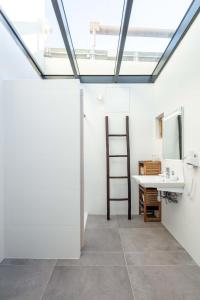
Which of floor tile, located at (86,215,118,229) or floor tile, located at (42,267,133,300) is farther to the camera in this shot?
floor tile, located at (86,215,118,229)

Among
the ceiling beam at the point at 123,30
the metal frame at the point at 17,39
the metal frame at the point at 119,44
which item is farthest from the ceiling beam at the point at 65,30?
the ceiling beam at the point at 123,30

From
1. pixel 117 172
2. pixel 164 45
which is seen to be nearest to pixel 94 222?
pixel 117 172

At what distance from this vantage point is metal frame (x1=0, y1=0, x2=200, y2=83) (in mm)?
2369

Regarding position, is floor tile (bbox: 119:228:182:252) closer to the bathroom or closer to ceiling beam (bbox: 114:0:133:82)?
the bathroom

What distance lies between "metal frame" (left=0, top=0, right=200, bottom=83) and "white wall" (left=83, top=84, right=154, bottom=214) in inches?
5.9

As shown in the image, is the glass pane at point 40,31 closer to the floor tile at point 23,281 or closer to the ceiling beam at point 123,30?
the ceiling beam at point 123,30

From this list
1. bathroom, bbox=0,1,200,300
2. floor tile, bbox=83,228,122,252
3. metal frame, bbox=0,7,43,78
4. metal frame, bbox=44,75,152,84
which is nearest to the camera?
bathroom, bbox=0,1,200,300

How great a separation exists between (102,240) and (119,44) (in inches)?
112

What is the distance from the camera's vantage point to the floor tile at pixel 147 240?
8.89 ft

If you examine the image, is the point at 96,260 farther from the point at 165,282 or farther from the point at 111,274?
the point at 165,282

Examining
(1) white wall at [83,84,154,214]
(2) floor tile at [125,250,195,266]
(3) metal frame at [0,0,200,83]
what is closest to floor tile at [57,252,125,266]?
(2) floor tile at [125,250,195,266]

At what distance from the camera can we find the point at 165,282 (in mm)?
1985

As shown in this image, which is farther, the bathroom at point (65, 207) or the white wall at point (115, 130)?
the white wall at point (115, 130)

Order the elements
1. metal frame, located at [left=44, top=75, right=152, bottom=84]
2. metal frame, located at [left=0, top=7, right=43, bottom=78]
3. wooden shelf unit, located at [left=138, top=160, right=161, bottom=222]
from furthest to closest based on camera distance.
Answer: metal frame, located at [left=44, top=75, right=152, bottom=84]
wooden shelf unit, located at [left=138, top=160, right=161, bottom=222]
metal frame, located at [left=0, top=7, right=43, bottom=78]
